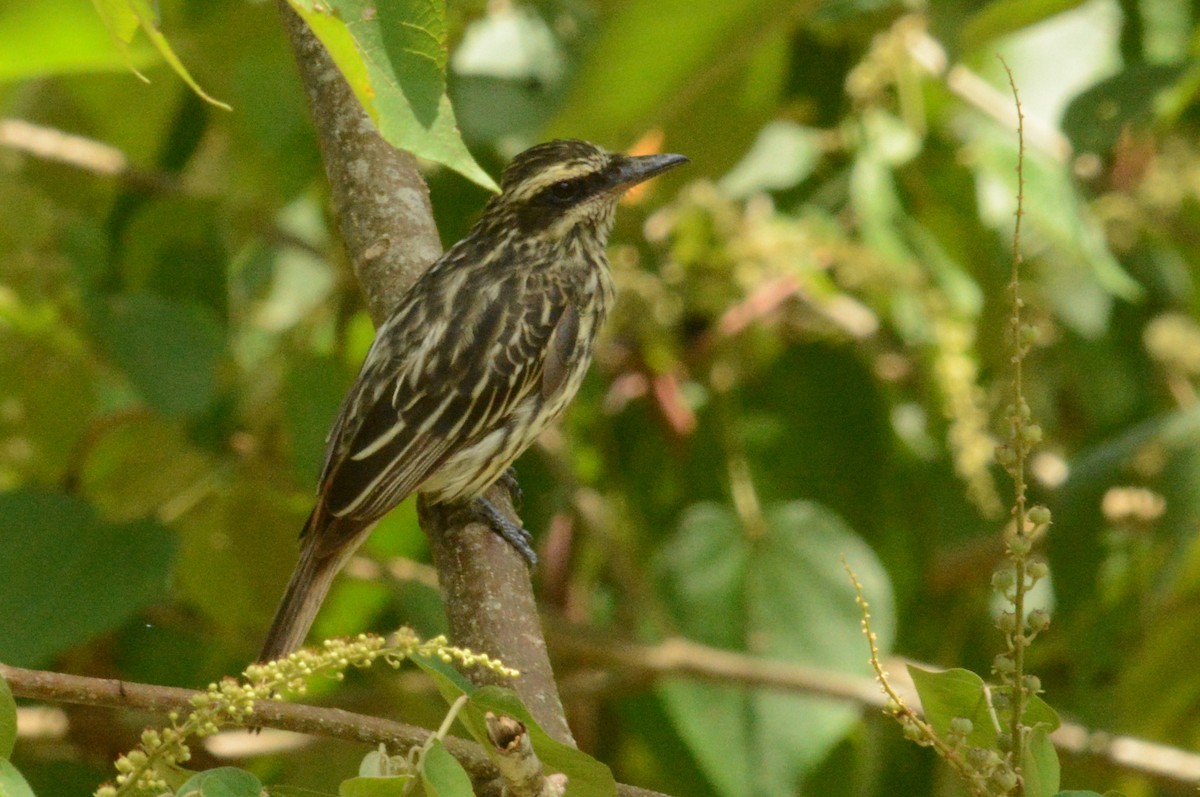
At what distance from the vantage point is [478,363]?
3680mm

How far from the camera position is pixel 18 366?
4.19m

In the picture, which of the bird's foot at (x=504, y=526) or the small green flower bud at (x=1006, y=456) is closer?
the small green flower bud at (x=1006, y=456)

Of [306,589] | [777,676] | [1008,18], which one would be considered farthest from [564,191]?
[777,676]

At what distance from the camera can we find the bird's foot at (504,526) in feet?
10.4

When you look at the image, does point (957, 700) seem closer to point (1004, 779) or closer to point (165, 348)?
point (1004, 779)

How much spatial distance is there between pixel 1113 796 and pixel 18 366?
3259 mm

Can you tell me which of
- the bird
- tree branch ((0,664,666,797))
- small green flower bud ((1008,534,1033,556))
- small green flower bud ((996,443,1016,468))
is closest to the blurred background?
the bird

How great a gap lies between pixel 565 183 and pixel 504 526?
1163 millimetres

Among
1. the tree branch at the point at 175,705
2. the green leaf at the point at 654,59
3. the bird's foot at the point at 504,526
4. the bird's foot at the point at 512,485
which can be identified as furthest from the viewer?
the bird's foot at the point at 512,485

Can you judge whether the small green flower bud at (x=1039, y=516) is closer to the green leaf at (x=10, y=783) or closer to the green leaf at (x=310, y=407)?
the green leaf at (x=10, y=783)

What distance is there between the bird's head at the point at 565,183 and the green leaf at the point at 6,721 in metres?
2.47

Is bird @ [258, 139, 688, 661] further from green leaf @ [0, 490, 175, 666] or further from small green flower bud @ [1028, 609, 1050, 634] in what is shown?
small green flower bud @ [1028, 609, 1050, 634]

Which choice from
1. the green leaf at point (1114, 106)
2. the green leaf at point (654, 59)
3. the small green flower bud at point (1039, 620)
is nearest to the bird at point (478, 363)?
the green leaf at point (654, 59)

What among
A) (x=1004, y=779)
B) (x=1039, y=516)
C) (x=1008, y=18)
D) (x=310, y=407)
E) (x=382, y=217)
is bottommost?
(x=1004, y=779)
